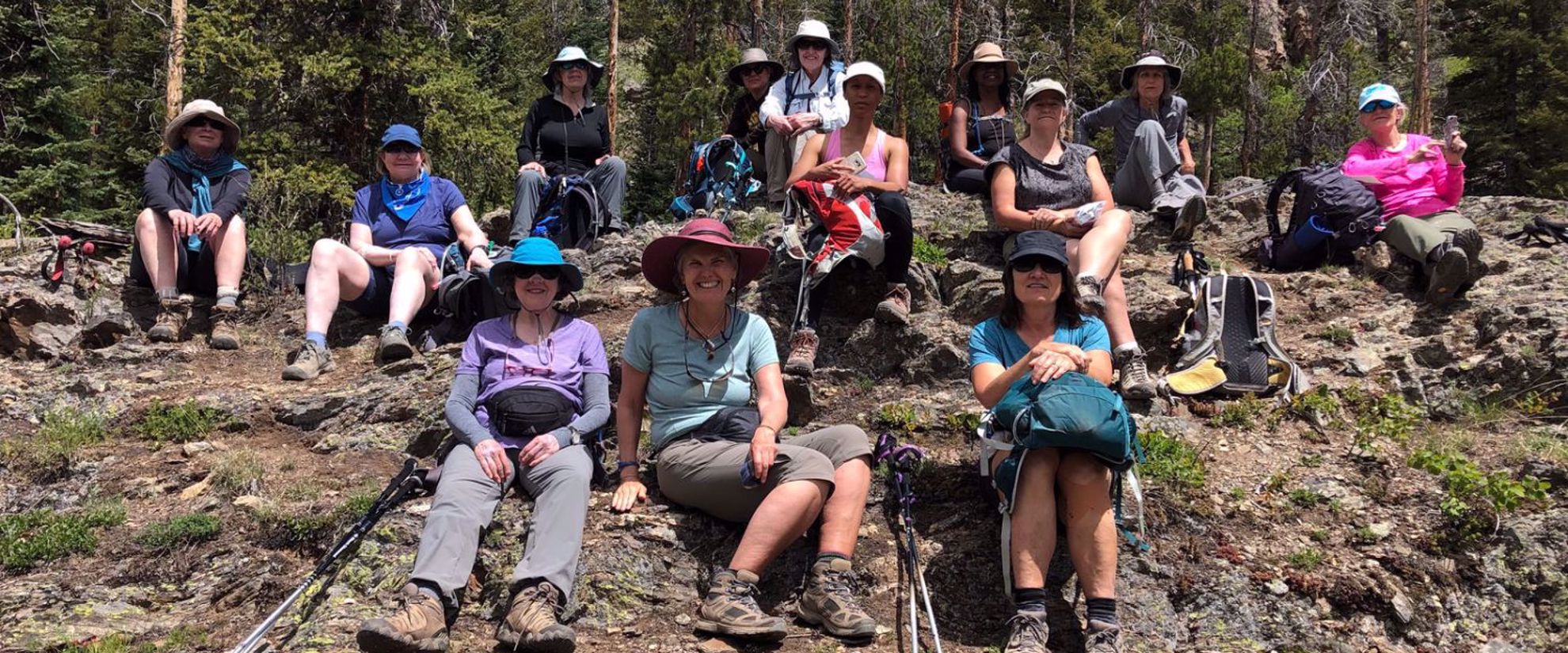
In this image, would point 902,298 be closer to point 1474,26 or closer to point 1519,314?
point 1519,314

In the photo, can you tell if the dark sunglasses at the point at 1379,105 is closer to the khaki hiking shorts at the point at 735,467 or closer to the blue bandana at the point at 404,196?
the khaki hiking shorts at the point at 735,467

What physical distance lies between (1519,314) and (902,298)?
165 inches

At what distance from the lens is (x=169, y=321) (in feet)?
24.0

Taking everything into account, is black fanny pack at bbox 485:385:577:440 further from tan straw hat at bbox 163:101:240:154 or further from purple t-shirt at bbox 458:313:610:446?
tan straw hat at bbox 163:101:240:154

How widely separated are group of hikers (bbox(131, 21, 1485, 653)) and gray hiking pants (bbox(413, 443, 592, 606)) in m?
0.01

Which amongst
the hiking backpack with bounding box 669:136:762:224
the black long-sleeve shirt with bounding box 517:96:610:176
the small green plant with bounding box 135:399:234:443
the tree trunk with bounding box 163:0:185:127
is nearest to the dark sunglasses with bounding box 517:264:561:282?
the small green plant with bounding box 135:399:234:443

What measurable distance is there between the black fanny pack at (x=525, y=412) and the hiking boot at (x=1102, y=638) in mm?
2632

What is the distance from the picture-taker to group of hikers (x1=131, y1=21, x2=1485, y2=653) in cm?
399

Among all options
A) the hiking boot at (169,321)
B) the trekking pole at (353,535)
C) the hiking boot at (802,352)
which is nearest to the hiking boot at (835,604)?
the hiking boot at (802,352)

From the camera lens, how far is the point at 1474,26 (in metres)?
23.9

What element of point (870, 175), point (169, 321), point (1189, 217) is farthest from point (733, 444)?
point (169, 321)

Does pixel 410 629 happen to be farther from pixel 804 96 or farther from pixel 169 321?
pixel 804 96

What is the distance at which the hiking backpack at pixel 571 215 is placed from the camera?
855 cm

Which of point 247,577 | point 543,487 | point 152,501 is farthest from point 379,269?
point 543,487
